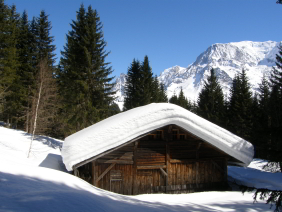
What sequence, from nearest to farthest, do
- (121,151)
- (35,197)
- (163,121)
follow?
(35,197)
(163,121)
(121,151)

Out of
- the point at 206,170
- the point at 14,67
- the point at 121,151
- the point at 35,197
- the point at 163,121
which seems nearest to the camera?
the point at 35,197

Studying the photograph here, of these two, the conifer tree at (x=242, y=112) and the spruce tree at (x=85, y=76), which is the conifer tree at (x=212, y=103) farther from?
the spruce tree at (x=85, y=76)

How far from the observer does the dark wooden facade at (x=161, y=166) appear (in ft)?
31.7

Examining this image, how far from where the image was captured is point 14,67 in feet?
73.5

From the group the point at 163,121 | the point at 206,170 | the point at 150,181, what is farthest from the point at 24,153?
the point at 206,170

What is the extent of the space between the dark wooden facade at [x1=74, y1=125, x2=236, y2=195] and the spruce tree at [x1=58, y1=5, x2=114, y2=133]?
9234 mm

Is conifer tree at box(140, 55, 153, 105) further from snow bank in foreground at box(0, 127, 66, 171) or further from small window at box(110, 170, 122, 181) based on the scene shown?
small window at box(110, 170, 122, 181)

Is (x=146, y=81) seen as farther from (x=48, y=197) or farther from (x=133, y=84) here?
(x=48, y=197)

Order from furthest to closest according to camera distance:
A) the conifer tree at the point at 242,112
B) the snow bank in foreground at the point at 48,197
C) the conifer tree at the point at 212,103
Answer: the conifer tree at the point at 212,103 < the conifer tree at the point at 242,112 < the snow bank in foreground at the point at 48,197

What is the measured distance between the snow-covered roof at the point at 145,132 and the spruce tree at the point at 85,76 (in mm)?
10024

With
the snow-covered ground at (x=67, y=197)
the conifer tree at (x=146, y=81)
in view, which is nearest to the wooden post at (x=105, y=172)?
the snow-covered ground at (x=67, y=197)

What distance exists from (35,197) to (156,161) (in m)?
6.71

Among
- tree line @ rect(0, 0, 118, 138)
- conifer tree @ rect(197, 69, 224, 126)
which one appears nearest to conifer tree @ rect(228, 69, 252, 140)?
conifer tree @ rect(197, 69, 224, 126)

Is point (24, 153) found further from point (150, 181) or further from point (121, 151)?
point (150, 181)
